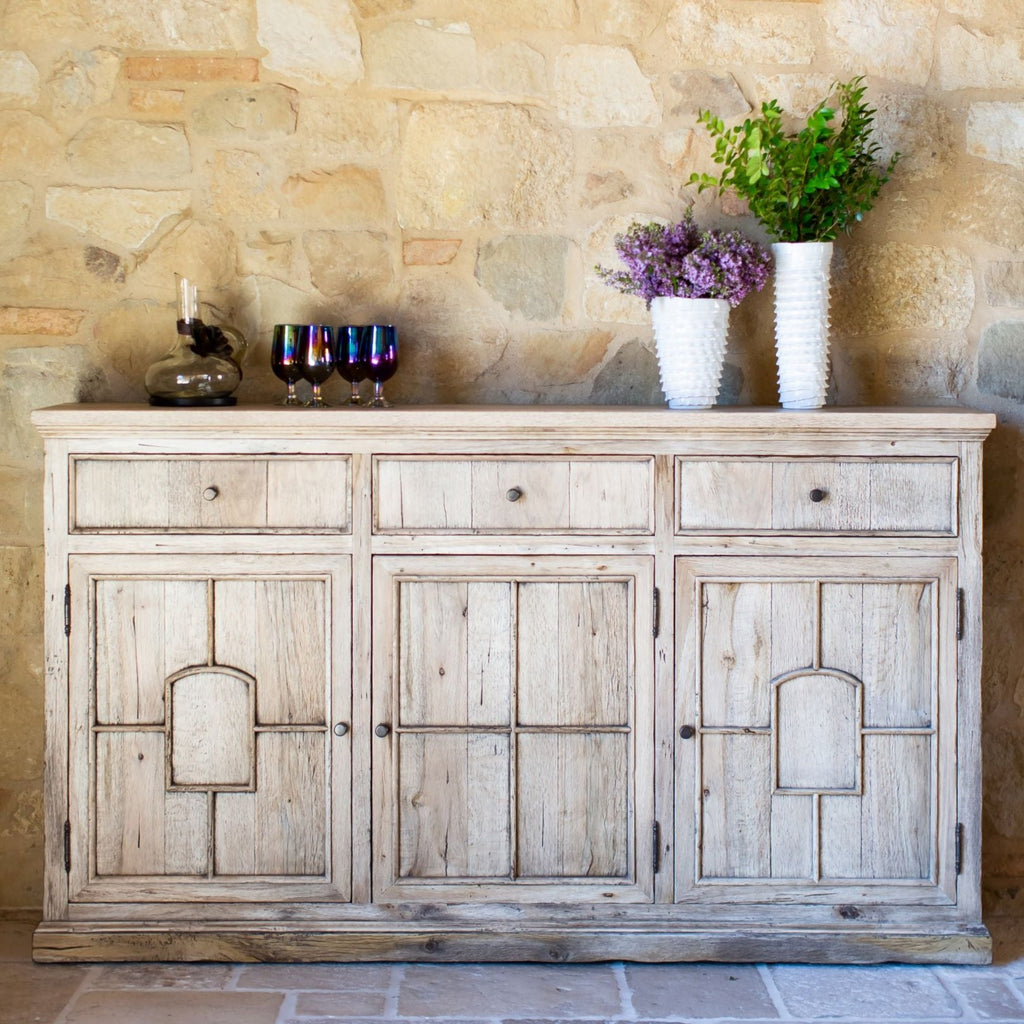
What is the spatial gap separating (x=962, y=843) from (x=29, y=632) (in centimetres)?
198

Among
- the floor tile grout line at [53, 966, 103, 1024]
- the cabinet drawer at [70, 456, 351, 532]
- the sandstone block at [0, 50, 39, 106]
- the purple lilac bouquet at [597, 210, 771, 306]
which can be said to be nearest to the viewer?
the floor tile grout line at [53, 966, 103, 1024]

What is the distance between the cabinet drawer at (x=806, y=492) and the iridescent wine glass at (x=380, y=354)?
2.05ft

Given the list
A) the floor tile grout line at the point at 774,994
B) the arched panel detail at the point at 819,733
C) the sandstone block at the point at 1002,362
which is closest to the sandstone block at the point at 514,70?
the sandstone block at the point at 1002,362

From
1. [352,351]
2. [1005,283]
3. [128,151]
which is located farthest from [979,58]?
[128,151]

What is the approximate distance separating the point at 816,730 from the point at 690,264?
94cm

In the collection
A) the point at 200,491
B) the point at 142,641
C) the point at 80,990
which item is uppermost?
the point at 200,491

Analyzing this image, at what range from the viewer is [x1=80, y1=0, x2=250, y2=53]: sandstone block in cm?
257

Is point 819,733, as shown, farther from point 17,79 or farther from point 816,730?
point 17,79

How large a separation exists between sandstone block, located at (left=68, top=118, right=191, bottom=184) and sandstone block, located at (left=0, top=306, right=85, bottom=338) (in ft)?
0.97

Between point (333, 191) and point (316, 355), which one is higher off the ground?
point (333, 191)

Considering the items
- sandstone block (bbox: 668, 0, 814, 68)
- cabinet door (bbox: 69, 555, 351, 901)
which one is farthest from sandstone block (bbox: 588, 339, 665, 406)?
cabinet door (bbox: 69, 555, 351, 901)

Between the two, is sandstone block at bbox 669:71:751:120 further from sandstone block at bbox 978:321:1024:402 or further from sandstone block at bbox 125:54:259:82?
sandstone block at bbox 125:54:259:82

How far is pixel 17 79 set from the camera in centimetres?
257

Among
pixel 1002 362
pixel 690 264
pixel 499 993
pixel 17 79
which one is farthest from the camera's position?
pixel 1002 362
